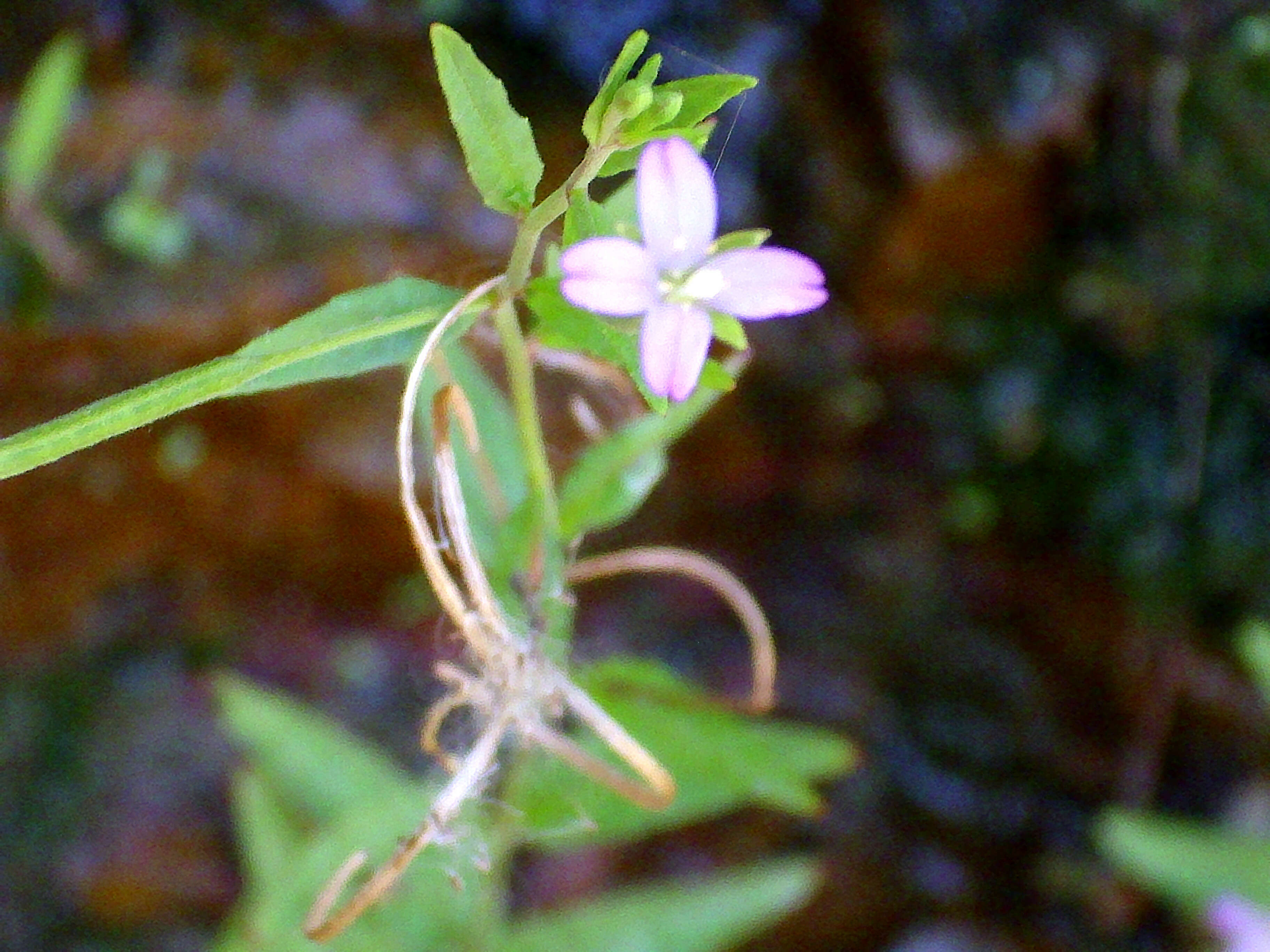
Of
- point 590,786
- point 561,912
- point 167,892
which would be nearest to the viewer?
point 590,786

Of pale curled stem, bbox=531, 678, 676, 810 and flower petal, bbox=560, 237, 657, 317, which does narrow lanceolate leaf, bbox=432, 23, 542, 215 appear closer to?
flower petal, bbox=560, 237, 657, 317

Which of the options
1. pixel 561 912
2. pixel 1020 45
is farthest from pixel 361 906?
pixel 1020 45

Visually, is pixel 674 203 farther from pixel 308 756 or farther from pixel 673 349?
pixel 308 756

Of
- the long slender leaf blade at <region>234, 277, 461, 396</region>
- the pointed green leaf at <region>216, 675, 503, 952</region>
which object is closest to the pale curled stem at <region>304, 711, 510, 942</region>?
the pointed green leaf at <region>216, 675, 503, 952</region>

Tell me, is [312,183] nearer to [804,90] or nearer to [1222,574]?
[804,90]

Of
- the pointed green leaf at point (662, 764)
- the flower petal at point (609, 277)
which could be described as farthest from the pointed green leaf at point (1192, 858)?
the flower petal at point (609, 277)

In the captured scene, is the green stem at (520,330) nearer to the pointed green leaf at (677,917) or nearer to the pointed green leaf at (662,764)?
the pointed green leaf at (662,764)

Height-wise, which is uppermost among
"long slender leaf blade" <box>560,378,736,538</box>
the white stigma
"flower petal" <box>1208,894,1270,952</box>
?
the white stigma
